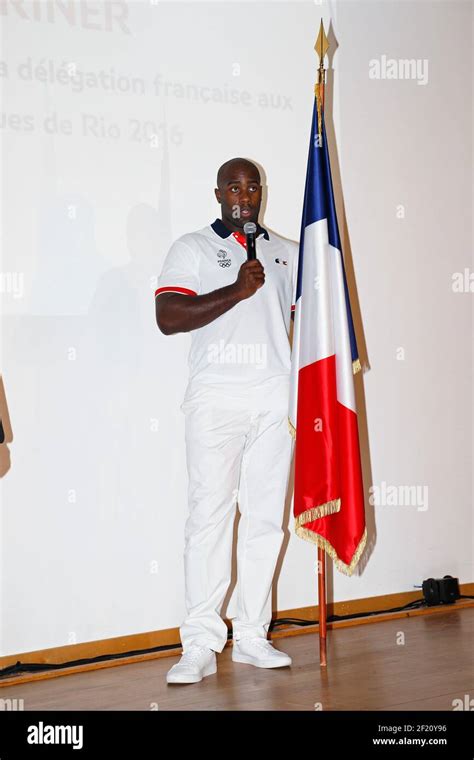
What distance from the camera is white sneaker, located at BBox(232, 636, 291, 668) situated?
3.06 metres

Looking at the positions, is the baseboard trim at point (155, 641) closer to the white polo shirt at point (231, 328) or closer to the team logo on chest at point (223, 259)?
the white polo shirt at point (231, 328)

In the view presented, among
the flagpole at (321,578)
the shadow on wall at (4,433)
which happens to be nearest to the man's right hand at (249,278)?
the flagpole at (321,578)

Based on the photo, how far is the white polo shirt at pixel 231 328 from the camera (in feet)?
10.1

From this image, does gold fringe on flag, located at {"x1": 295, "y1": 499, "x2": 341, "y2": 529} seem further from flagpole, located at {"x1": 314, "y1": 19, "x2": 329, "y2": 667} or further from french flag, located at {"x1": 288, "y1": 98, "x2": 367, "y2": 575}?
flagpole, located at {"x1": 314, "y1": 19, "x2": 329, "y2": 667}

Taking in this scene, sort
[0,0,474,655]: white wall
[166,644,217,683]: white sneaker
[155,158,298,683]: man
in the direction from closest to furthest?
[166,644,217,683]: white sneaker → [155,158,298,683]: man → [0,0,474,655]: white wall

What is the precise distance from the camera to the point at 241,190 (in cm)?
317

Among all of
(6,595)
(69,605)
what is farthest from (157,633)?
(6,595)

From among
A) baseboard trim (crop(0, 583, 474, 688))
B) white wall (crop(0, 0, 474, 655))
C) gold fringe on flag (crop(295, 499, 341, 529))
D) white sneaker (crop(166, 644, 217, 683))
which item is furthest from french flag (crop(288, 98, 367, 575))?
baseboard trim (crop(0, 583, 474, 688))

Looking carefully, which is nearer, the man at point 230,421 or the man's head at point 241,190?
the man at point 230,421

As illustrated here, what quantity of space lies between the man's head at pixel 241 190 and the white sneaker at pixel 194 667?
1475 mm

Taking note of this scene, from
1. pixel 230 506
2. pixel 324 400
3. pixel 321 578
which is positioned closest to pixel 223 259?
pixel 324 400

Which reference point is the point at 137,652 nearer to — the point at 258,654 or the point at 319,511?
the point at 258,654
